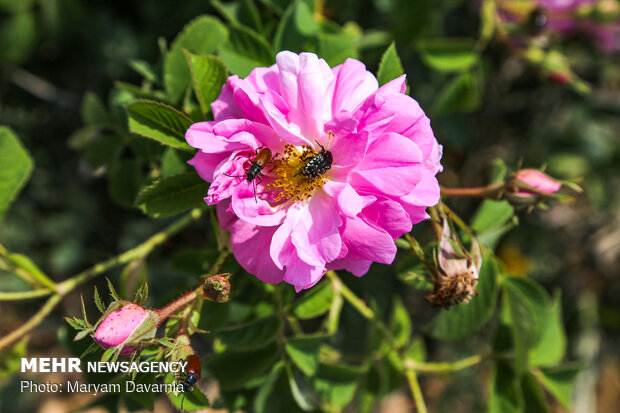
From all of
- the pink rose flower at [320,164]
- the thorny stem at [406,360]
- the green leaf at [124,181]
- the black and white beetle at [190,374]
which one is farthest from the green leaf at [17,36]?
the black and white beetle at [190,374]

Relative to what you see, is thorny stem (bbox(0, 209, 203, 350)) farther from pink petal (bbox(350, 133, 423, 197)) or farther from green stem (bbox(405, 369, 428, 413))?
green stem (bbox(405, 369, 428, 413))

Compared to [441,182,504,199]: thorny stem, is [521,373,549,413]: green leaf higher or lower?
lower

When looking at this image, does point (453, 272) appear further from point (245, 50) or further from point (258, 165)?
point (245, 50)

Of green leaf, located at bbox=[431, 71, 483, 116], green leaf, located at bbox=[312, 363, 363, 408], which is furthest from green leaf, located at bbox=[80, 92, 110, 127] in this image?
green leaf, located at bbox=[431, 71, 483, 116]

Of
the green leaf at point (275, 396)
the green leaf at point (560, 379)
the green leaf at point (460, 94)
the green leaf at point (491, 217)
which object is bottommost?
the green leaf at point (560, 379)

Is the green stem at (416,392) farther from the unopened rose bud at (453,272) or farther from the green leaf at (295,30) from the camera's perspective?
the green leaf at (295,30)

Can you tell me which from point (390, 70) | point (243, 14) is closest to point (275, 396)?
point (390, 70)
